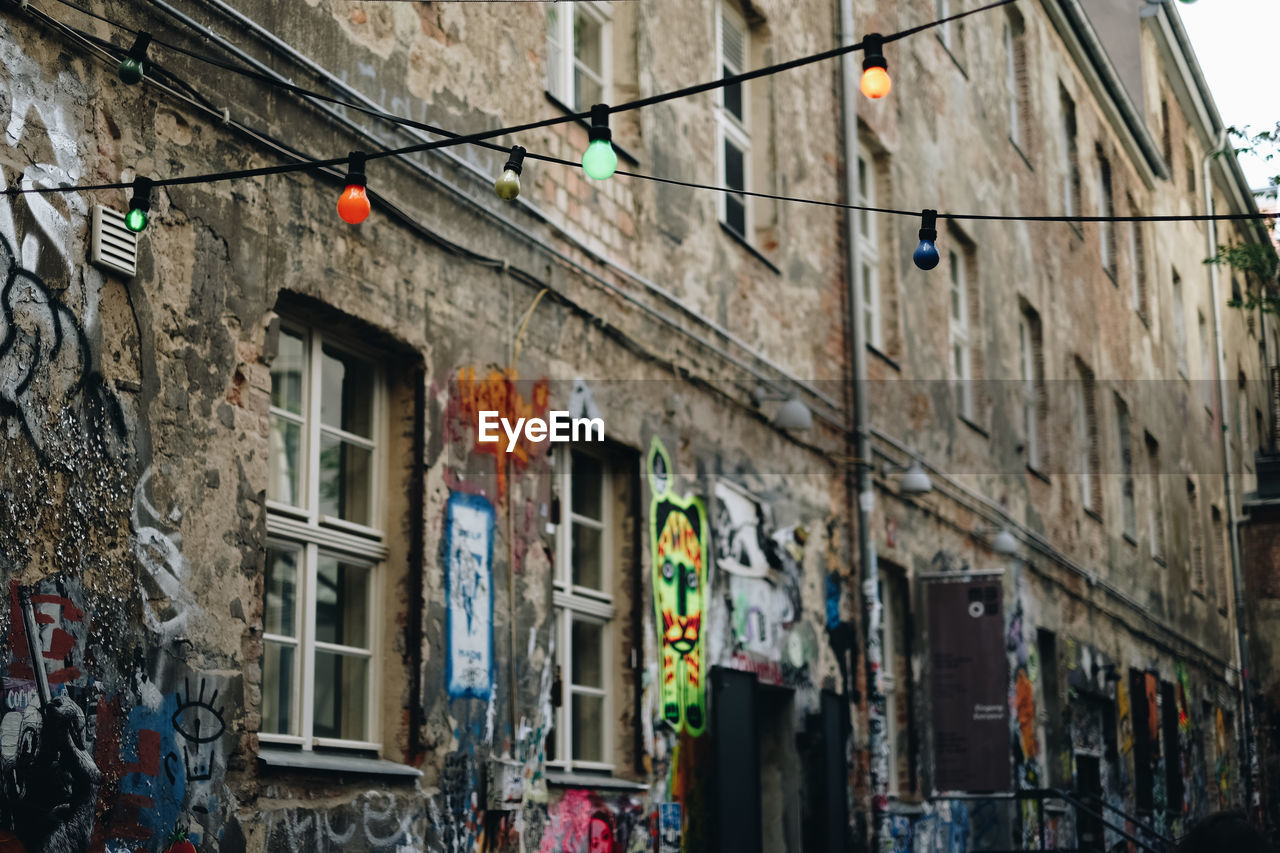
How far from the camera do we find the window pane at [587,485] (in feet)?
30.7

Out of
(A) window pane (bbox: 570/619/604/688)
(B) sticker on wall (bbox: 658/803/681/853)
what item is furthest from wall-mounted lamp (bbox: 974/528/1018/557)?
(A) window pane (bbox: 570/619/604/688)

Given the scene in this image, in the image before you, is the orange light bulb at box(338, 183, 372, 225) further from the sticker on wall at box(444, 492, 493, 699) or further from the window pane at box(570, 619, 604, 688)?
the window pane at box(570, 619, 604, 688)

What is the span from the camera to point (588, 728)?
30.1 feet

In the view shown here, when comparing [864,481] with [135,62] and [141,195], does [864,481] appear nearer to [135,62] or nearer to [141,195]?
[141,195]

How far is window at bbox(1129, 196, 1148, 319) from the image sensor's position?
25.1 m

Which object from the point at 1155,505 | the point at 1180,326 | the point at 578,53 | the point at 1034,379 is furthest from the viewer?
the point at 1180,326

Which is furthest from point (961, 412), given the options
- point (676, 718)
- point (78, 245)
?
point (78, 245)

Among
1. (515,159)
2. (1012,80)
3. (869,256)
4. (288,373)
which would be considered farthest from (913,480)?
(515,159)

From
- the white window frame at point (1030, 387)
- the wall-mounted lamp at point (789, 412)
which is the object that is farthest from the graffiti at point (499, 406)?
the white window frame at point (1030, 387)

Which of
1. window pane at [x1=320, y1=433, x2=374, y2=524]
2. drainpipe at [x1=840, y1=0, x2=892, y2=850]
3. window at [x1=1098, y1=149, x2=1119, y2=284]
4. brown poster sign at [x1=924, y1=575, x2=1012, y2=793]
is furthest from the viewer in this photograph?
window at [x1=1098, y1=149, x2=1119, y2=284]

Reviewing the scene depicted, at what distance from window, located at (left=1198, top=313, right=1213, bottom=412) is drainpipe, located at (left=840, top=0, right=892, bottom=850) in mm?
18508

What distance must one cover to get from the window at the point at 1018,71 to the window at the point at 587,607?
11.8 m

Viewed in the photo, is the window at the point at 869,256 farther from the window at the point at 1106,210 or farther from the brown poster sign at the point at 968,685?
the window at the point at 1106,210

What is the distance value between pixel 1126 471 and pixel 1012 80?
6006mm
